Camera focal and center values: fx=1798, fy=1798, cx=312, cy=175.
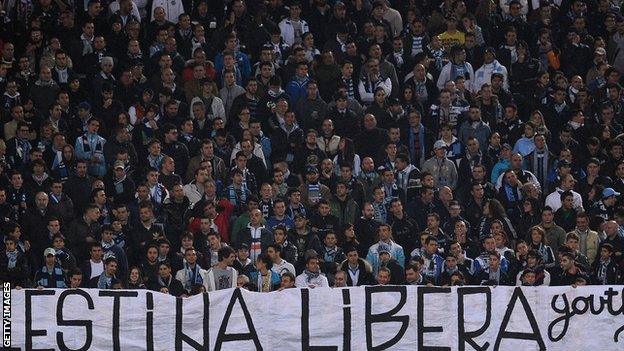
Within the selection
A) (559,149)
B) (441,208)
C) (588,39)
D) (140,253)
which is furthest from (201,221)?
(588,39)

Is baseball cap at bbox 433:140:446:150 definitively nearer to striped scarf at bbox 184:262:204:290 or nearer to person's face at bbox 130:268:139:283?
striped scarf at bbox 184:262:204:290

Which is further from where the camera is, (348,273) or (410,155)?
(410,155)

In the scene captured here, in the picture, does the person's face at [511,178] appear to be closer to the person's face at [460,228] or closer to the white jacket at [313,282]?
the person's face at [460,228]

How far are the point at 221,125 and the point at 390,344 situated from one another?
5.11 metres

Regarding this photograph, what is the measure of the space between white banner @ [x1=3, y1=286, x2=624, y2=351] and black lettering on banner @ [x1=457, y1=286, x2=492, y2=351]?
1cm

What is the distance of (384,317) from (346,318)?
429mm

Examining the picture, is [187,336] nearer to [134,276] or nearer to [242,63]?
[134,276]

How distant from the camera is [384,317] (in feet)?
66.0

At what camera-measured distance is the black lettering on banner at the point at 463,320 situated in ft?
66.0

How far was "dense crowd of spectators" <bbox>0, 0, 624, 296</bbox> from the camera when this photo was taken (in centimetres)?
2156

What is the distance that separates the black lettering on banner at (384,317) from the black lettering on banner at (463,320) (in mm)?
598

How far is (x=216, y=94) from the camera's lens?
24.9 m

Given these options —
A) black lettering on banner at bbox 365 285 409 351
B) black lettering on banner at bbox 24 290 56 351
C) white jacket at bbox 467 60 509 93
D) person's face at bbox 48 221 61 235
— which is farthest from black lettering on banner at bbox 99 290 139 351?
white jacket at bbox 467 60 509 93

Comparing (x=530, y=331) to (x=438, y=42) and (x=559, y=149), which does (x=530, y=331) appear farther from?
(x=438, y=42)
